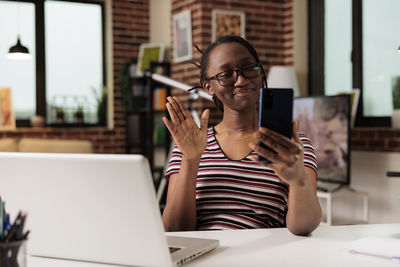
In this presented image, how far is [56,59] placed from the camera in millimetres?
5496

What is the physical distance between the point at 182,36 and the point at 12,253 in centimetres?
406

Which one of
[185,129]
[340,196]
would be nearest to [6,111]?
[340,196]

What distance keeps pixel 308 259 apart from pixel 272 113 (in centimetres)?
33

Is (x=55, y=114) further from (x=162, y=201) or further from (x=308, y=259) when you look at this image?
(x=308, y=259)

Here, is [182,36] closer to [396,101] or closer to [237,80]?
[396,101]

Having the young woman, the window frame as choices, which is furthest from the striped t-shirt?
the window frame

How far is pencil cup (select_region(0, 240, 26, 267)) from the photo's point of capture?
34.3 inches

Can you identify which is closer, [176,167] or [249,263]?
[249,263]

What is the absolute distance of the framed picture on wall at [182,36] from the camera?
465cm

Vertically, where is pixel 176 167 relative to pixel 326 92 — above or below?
below

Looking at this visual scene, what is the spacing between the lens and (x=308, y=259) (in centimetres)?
114

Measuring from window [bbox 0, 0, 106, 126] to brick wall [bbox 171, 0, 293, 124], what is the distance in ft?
4.12

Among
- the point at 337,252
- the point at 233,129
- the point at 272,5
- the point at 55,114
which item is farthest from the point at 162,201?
the point at 337,252

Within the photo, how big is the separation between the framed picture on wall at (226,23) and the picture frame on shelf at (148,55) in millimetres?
878
